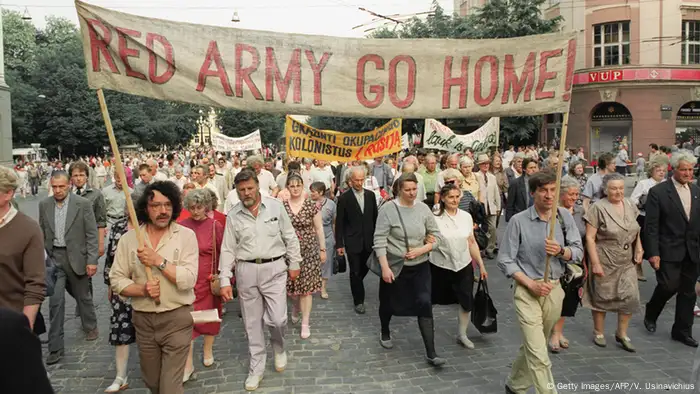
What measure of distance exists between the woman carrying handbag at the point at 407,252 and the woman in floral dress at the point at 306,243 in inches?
46.4

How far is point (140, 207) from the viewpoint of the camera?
13.1ft

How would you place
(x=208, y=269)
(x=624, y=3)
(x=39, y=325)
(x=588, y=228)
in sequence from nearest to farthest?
1. (x=39, y=325)
2. (x=208, y=269)
3. (x=588, y=228)
4. (x=624, y=3)

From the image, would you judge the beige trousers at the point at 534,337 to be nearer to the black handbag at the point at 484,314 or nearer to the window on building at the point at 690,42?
the black handbag at the point at 484,314

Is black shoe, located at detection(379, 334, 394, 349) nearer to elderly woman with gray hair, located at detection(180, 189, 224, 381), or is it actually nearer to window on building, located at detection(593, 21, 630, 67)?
elderly woman with gray hair, located at detection(180, 189, 224, 381)

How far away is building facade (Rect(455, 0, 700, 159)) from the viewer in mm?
30047

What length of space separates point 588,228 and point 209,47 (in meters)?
4.12

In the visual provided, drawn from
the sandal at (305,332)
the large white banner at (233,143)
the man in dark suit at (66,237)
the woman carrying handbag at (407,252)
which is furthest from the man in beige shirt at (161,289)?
the large white banner at (233,143)

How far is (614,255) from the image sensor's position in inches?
220

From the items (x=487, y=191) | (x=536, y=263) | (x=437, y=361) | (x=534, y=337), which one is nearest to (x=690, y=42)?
(x=487, y=191)

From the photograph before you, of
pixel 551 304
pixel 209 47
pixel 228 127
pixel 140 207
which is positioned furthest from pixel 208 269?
pixel 228 127

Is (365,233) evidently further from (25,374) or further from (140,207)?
(25,374)

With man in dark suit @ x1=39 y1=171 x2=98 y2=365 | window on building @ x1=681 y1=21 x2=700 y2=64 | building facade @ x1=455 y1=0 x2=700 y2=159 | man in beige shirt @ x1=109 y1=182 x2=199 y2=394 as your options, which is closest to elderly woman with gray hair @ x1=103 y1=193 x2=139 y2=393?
man in beige shirt @ x1=109 y1=182 x2=199 y2=394

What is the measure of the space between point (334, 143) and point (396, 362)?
4709 mm

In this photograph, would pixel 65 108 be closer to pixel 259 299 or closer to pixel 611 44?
pixel 611 44
